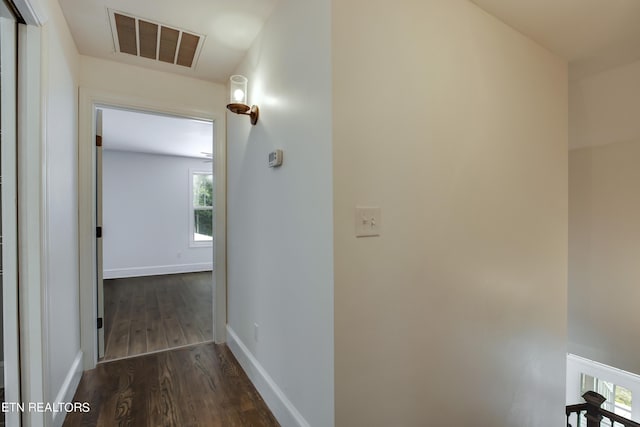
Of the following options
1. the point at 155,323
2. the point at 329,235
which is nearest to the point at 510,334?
the point at 329,235

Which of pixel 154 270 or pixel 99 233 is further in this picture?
pixel 154 270

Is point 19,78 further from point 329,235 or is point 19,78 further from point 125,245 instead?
point 125,245

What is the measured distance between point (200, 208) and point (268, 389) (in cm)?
509

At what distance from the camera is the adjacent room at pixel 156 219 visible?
380cm

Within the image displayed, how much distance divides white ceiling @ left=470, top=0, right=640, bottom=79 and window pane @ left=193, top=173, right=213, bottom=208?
5740 millimetres

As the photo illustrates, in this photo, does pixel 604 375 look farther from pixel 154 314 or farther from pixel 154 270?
pixel 154 270

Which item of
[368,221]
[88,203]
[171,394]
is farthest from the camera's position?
[88,203]

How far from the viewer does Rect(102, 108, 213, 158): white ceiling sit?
365 cm

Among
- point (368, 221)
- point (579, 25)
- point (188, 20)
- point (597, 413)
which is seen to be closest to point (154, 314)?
point (188, 20)

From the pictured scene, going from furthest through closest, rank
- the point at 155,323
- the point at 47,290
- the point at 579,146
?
the point at 155,323, the point at 579,146, the point at 47,290

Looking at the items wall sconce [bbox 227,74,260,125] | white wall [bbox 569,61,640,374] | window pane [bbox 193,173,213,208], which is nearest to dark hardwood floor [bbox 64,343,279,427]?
wall sconce [bbox 227,74,260,125]

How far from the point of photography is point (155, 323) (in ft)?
10.6

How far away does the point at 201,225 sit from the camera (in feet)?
20.6

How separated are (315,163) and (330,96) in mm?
289
